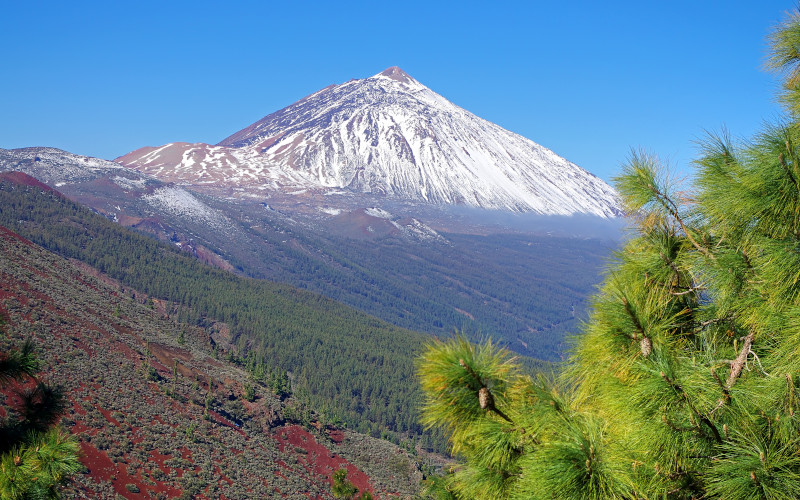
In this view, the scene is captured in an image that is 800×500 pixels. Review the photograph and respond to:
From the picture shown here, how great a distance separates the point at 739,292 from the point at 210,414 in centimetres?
4954

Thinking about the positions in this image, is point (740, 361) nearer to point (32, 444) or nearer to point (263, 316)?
point (32, 444)

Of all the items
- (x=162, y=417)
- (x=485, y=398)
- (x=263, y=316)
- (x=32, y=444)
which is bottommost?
(x=263, y=316)

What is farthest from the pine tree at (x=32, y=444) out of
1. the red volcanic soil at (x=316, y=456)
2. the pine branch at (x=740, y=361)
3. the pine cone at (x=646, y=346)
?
the red volcanic soil at (x=316, y=456)

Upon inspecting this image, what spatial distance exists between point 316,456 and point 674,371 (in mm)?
51127

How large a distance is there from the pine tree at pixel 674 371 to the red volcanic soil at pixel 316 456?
1733 inches

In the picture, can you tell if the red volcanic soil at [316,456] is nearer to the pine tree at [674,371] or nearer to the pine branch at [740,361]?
the pine tree at [674,371]

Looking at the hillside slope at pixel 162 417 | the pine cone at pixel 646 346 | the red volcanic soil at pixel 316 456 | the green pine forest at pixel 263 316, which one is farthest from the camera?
the green pine forest at pixel 263 316

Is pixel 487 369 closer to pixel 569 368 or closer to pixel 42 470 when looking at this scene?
pixel 569 368

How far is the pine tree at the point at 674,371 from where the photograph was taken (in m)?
3.13

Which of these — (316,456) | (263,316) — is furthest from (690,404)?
(263,316)

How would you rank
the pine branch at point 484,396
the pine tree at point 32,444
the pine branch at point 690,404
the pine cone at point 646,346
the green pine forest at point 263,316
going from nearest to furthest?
the pine branch at point 690,404 → the pine cone at point 646,346 → the pine branch at point 484,396 → the pine tree at point 32,444 → the green pine forest at point 263,316

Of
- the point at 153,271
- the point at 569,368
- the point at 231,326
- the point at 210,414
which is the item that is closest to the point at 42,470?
the point at 569,368

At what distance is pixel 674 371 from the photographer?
3137 millimetres

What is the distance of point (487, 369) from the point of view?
387cm
